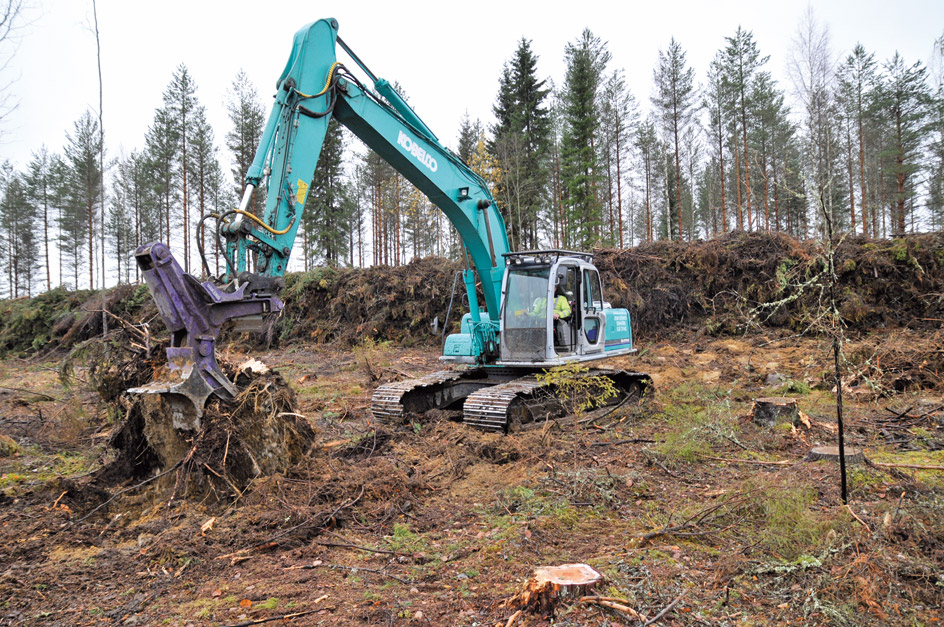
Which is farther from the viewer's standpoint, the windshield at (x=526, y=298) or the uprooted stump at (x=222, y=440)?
the windshield at (x=526, y=298)

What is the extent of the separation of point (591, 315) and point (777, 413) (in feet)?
8.96

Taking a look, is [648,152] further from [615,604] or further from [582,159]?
[615,604]

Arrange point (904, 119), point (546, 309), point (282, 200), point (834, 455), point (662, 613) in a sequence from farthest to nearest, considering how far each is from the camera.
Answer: point (904, 119) < point (546, 309) < point (282, 200) < point (834, 455) < point (662, 613)

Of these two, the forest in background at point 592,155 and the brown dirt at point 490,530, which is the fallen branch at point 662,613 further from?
the forest in background at point 592,155

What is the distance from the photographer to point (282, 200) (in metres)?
4.97

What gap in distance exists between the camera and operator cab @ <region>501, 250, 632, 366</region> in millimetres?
7188

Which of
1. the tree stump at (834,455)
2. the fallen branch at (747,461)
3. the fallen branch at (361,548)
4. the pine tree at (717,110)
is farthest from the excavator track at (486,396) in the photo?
the pine tree at (717,110)

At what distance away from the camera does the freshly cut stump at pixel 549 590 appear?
254 centimetres

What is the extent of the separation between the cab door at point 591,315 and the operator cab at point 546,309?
0.01m

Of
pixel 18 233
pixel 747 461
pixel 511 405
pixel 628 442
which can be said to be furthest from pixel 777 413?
pixel 18 233

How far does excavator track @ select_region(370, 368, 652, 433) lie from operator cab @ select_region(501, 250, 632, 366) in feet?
1.35

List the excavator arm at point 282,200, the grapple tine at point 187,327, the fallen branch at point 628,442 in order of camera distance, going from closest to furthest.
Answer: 1. the grapple tine at point 187,327
2. the excavator arm at point 282,200
3. the fallen branch at point 628,442

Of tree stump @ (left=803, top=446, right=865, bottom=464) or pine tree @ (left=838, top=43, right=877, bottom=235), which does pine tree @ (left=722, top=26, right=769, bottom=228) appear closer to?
pine tree @ (left=838, top=43, right=877, bottom=235)

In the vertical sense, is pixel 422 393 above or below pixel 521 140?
below
